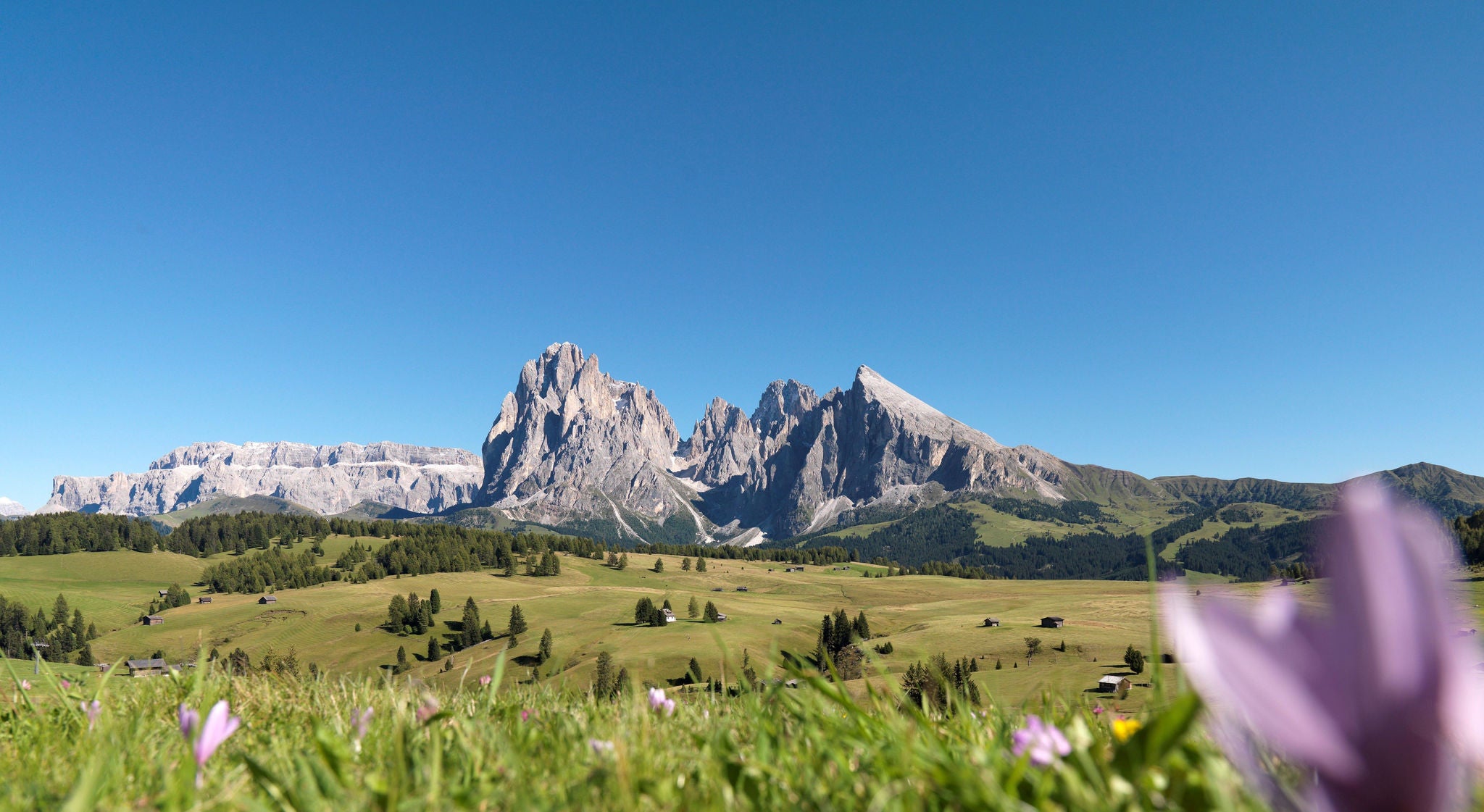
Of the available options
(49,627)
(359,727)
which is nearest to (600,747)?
(359,727)

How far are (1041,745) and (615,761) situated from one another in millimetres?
1384

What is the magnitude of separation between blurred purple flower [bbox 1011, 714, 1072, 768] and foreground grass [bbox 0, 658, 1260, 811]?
0.05 m

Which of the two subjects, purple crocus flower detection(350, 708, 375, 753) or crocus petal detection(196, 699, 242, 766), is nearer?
crocus petal detection(196, 699, 242, 766)

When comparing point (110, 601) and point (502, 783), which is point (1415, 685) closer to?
point (502, 783)

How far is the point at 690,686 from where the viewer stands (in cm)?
614

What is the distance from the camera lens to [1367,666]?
1.14 meters

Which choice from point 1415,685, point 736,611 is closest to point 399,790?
point 1415,685

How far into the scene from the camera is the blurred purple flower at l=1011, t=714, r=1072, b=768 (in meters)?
2.32

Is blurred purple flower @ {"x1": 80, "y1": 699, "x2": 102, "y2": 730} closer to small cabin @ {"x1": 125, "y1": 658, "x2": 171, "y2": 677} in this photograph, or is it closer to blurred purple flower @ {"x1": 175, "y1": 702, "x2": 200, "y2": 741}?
blurred purple flower @ {"x1": 175, "y1": 702, "x2": 200, "y2": 741}

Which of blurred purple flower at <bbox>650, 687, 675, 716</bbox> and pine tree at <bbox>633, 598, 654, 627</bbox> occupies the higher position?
blurred purple flower at <bbox>650, 687, 675, 716</bbox>

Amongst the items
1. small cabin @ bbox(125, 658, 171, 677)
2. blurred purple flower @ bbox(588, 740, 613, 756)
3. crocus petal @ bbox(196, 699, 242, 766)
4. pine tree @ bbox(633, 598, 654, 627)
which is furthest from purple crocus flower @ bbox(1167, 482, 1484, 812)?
pine tree @ bbox(633, 598, 654, 627)

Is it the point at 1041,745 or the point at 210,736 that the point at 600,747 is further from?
the point at 1041,745

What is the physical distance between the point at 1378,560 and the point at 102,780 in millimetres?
3656

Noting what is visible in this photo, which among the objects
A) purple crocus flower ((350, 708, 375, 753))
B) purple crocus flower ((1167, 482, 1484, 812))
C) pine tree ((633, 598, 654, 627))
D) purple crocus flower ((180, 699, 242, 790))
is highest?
purple crocus flower ((1167, 482, 1484, 812))
